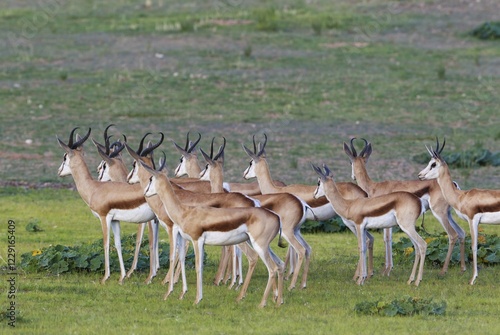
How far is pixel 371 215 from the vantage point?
40.3 ft

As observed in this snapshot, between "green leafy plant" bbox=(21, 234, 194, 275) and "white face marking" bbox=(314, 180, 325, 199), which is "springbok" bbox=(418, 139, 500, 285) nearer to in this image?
"white face marking" bbox=(314, 180, 325, 199)

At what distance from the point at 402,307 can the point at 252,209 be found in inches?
65.7

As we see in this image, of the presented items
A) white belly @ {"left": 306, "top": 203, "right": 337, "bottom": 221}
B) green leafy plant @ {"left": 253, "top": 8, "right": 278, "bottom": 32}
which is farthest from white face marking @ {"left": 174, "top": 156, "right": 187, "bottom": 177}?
green leafy plant @ {"left": 253, "top": 8, "right": 278, "bottom": 32}

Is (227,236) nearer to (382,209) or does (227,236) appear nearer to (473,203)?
(382,209)

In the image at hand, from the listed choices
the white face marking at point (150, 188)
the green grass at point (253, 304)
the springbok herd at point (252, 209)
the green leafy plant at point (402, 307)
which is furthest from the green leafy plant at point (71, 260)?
the green leafy plant at point (402, 307)

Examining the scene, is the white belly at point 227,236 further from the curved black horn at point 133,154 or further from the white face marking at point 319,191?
the white face marking at point 319,191

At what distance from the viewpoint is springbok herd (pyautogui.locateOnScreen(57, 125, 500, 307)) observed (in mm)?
10750

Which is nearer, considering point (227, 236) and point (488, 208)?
point (227, 236)

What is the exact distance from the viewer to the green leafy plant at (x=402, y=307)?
1014cm

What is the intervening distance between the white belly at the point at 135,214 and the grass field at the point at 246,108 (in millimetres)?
726

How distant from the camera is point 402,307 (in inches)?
401

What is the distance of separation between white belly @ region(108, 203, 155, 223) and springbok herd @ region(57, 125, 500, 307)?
0.01 metres

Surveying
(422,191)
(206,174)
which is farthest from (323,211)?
(206,174)

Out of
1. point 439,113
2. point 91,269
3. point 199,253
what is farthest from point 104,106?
point 199,253
